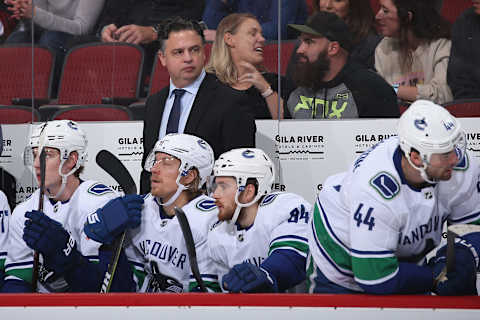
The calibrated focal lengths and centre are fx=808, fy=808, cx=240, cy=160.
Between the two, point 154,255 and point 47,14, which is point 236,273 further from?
point 47,14

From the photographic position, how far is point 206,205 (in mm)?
3359

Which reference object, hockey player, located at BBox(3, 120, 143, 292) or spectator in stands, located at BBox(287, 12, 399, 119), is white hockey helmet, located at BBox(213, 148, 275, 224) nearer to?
hockey player, located at BBox(3, 120, 143, 292)

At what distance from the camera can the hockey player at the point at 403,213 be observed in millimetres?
2369

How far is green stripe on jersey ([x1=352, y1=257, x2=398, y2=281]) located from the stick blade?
1.29 m

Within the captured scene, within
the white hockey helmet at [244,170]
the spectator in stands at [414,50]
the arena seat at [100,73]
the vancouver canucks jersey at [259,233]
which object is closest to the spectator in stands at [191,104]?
the arena seat at [100,73]

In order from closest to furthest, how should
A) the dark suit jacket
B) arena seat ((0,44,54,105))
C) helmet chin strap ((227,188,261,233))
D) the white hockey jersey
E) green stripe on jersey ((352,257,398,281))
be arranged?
1. green stripe on jersey ((352,257,398,281))
2. helmet chin strap ((227,188,261,233))
3. the white hockey jersey
4. the dark suit jacket
5. arena seat ((0,44,54,105))

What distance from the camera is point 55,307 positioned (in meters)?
2.26

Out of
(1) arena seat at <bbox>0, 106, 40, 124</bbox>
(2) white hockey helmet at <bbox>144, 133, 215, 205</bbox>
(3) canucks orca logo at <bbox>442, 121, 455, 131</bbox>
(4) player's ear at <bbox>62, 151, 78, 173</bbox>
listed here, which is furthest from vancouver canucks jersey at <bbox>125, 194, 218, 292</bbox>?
(1) arena seat at <bbox>0, 106, 40, 124</bbox>

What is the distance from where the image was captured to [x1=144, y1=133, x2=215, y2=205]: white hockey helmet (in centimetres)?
335

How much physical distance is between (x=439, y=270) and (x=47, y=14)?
112 inches

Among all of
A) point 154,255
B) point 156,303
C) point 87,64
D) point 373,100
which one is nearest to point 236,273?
point 156,303

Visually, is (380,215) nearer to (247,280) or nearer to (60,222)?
(247,280)

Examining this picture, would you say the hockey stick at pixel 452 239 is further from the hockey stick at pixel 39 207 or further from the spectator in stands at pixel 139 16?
the spectator in stands at pixel 139 16

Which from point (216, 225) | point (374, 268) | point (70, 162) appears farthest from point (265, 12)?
point (374, 268)
